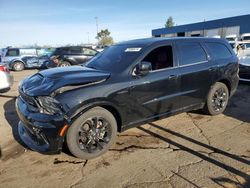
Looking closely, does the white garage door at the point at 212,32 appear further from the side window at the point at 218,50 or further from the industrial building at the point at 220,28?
the side window at the point at 218,50

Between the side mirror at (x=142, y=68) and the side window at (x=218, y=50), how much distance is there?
2003 mm

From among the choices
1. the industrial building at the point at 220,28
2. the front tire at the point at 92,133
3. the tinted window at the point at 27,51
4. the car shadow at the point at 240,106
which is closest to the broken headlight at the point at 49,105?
the front tire at the point at 92,133

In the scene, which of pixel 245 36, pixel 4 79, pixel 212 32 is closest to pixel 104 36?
pixel 212 32

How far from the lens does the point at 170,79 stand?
190 inches

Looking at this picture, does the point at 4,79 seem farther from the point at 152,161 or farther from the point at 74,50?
the point at 74,50

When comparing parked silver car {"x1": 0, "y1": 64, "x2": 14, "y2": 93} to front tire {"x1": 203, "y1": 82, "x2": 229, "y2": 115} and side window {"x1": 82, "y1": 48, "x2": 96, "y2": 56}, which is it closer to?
front tire {"x1": 203, "y1": 82, "x2": 229, "y2": 115}

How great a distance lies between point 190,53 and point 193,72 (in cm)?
40

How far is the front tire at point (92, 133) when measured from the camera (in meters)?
3.84

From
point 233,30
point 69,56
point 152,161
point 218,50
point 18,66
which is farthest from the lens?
point 233,30

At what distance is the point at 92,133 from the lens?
4039 millimetres

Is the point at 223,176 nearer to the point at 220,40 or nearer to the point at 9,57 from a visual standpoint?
the point at 220,40

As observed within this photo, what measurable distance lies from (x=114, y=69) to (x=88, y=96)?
2.88ft

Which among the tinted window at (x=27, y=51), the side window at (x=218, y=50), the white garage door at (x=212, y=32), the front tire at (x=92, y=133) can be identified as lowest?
the front tire at (x=92, y=133)

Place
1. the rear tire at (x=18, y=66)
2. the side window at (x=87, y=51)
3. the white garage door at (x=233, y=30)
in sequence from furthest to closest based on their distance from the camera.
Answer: the white garage door at (x=233, y=30) → the rear tire at (x=18, y=66) → the side window at (x=87, y=51)
